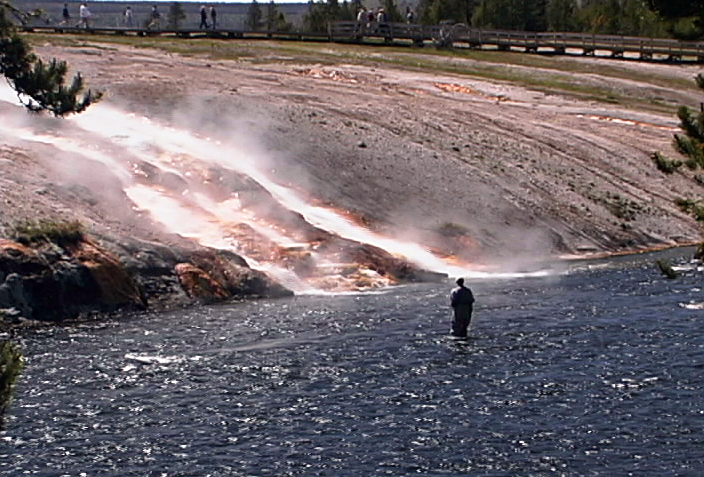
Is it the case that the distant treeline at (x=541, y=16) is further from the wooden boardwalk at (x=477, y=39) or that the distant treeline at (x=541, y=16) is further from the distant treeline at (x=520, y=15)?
the wooden boardwalk at (x=477, y=39)

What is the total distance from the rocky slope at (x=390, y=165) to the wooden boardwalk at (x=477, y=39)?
1357cm

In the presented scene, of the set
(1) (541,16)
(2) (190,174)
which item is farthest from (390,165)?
(1) (541,16)

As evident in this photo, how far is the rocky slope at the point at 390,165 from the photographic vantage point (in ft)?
107

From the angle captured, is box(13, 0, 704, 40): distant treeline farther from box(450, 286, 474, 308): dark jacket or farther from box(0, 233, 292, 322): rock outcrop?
box(450, 286, 474, 308): dark jacket

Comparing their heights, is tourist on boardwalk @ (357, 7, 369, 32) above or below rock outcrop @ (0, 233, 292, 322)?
above

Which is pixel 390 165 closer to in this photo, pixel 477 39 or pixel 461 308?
pixel 461 308

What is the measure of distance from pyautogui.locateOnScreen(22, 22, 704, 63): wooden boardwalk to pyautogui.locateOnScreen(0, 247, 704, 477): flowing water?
41902mm

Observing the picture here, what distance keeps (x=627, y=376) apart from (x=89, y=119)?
23.9 meters

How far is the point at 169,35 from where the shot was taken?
233ft

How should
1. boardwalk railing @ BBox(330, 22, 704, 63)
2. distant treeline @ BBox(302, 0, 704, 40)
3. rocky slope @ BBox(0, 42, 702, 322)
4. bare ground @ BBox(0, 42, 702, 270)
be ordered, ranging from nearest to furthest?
rocky slope @ BBox(0, 42, 702, 322) → bare ground @ BBox(0, 42, 702, 270) → boardwalk railing @ BBox(330, 22, 704, 63) → distant treeline @ BBox(302, 0, 704, 40)

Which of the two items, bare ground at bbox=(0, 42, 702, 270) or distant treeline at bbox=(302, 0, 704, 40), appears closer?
bare ground at bbox=(0, 42, 702, 270)

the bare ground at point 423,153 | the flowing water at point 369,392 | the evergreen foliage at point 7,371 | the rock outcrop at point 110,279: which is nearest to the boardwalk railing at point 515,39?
the bare ground at point 423,153

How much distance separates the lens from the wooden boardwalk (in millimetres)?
70750

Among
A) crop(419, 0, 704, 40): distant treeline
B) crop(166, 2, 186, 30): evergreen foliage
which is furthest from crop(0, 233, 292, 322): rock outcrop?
crop(419, 0, 704, 40): distant treeline
